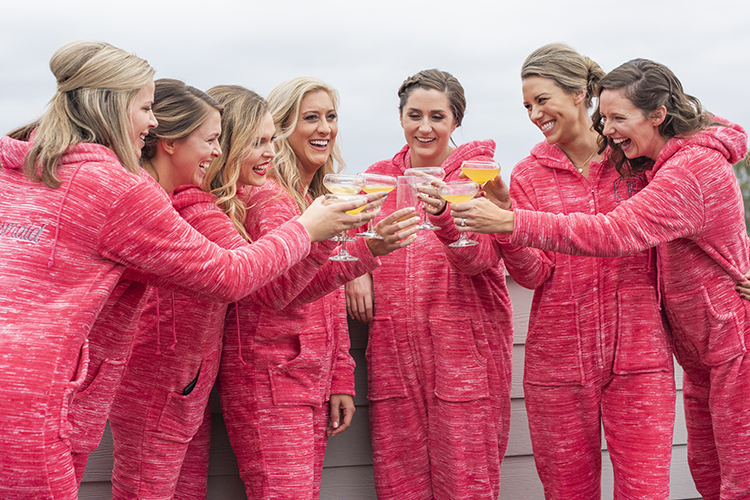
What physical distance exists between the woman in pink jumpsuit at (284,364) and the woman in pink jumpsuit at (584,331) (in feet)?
2.22

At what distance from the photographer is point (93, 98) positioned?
64.9 inches

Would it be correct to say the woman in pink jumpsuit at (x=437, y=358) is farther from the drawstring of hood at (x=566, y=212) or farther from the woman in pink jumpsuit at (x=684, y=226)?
the woman in pink jumpsuit at (x=684, y=226)

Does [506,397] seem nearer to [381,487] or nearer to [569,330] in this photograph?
[569,330]

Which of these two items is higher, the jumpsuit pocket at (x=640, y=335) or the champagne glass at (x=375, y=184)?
the champagne glass at (x=375, y=184)

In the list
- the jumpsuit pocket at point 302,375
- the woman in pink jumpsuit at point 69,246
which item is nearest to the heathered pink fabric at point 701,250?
the jumpsuit pocket at point 302,375

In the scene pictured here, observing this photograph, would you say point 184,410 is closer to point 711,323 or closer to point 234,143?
point 234,143

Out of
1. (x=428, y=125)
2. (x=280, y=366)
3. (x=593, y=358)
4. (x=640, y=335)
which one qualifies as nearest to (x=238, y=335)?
(x=280, y=366)

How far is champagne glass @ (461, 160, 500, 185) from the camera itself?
85.0 inches

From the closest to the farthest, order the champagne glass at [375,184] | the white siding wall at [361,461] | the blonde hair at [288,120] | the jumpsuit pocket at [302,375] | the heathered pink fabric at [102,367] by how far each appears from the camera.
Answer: the heathered pink fabric at [102,367] → the champagne glass at [375,184] → the jumpsuit pocket at [302,375] → the blonde hair at [288,120] → the white siding wall at [361,461]

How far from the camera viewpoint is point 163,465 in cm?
200

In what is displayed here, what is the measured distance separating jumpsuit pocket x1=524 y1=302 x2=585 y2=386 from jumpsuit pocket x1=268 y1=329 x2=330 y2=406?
82 centimetres

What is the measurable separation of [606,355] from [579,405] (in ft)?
0.70

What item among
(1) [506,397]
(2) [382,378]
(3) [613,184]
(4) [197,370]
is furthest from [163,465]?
(3) [613,184]

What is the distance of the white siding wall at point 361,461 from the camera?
260cm
